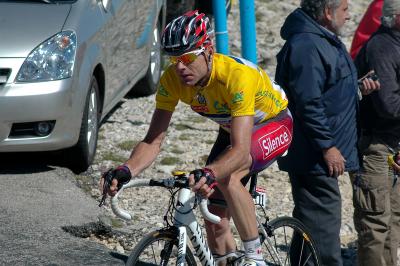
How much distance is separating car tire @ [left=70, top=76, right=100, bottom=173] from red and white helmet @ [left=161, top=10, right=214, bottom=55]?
122 inches

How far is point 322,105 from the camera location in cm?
619

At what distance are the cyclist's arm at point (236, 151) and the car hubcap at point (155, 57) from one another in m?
5.85

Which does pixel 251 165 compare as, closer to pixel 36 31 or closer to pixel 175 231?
pixel 175 231

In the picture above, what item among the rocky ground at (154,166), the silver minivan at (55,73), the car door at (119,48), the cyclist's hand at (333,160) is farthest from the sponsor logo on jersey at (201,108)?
the car door at (119,48)

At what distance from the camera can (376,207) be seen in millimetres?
7121

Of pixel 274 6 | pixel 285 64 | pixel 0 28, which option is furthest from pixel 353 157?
pixel 274 6

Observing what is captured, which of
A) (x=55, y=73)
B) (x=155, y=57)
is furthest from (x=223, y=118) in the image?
(x=155, y=57)

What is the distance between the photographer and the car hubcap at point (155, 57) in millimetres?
11203

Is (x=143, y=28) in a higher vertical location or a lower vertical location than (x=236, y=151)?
lower

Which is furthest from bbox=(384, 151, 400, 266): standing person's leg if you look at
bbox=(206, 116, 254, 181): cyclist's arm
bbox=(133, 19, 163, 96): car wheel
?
bbox=(133, 19, 163, 96): car wheel

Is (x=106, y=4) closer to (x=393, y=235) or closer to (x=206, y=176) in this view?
(x=393, y=235)

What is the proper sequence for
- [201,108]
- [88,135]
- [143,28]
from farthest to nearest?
1. [143,28]
2. [88,135]
3. [201,108]

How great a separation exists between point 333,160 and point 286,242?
1.99 ft

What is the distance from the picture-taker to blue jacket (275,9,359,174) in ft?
20.0
